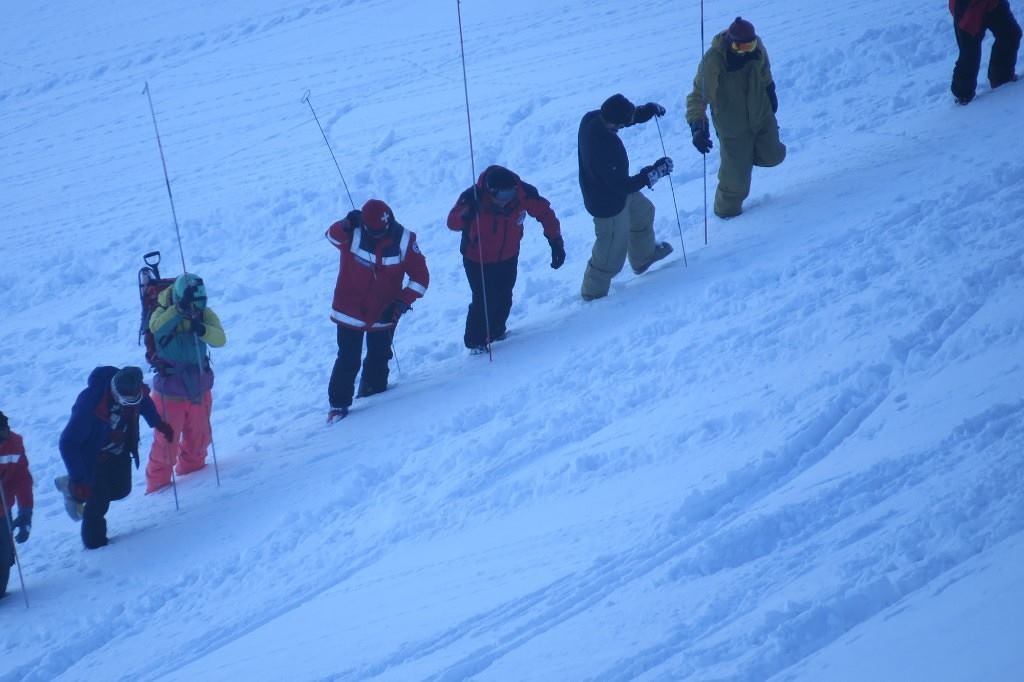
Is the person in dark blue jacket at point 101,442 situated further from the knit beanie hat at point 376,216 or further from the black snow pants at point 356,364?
the knit beanie hat at point 376,216

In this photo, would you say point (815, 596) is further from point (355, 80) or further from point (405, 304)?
point (355, 80)

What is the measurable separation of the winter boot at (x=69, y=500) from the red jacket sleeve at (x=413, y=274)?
99.1 inches

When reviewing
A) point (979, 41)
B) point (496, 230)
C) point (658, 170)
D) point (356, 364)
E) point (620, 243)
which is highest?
point (979, 41)

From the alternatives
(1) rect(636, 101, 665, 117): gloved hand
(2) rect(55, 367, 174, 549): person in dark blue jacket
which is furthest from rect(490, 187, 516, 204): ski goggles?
(2) rect(55, 367, 174, 549): person in dark blue jacket

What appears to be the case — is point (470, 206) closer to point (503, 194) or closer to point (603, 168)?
point (503, 194)

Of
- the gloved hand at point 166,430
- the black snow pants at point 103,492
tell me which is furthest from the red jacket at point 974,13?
the black snow pants at point 103,492

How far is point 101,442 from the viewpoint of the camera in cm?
723

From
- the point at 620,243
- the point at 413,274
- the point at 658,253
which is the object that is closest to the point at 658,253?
the point at 658,253

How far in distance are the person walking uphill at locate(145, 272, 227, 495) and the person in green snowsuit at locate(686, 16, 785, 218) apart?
12.3 feet

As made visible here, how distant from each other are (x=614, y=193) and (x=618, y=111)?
65 cm

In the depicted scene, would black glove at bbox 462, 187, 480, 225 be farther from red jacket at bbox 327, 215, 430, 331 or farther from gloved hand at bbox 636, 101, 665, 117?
gloved hand at bbox 636, 101, 665, 117

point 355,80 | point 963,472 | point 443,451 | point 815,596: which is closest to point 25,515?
point 443,451

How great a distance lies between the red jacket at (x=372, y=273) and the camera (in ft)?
25.9

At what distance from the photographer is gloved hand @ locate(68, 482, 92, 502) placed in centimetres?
721
